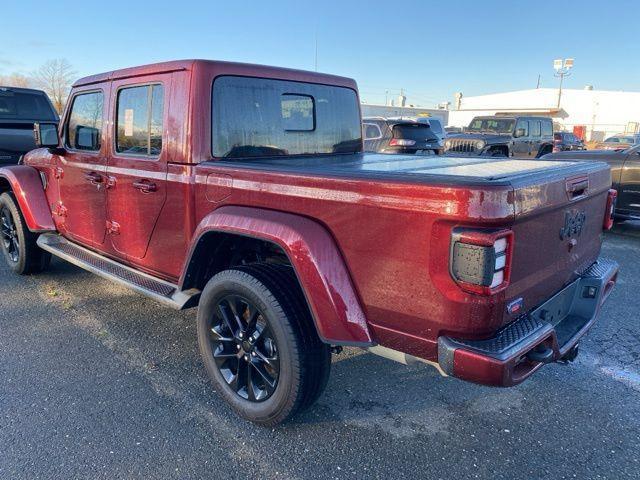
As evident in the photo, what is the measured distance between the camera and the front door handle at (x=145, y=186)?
317cm

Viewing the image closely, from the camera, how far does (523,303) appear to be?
2.24 meters

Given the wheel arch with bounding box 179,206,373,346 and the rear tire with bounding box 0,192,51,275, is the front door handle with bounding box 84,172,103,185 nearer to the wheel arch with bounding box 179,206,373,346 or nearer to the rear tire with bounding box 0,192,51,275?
the rear tire with bounding box 0,192,51,275

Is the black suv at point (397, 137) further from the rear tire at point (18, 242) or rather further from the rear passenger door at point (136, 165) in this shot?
the rear passenger door at point (136, 165)

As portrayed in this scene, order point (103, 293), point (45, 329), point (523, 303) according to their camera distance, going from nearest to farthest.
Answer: point (523, 303)
point (45, 329)
point (103, 293)

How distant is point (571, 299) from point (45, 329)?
382 cm

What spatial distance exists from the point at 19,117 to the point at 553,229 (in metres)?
9.16

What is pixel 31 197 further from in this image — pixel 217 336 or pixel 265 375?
pixel 265 375

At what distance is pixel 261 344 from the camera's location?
2.73 meters

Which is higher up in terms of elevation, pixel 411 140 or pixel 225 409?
pixel 411 140

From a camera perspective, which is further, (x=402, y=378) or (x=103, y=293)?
(x=103, y=293)

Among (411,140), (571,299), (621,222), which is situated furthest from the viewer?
(411,140)

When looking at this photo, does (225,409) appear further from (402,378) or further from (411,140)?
(411,140)

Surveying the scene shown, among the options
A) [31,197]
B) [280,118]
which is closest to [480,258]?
[280,118]

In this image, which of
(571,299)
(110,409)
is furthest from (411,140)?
(110,409)
